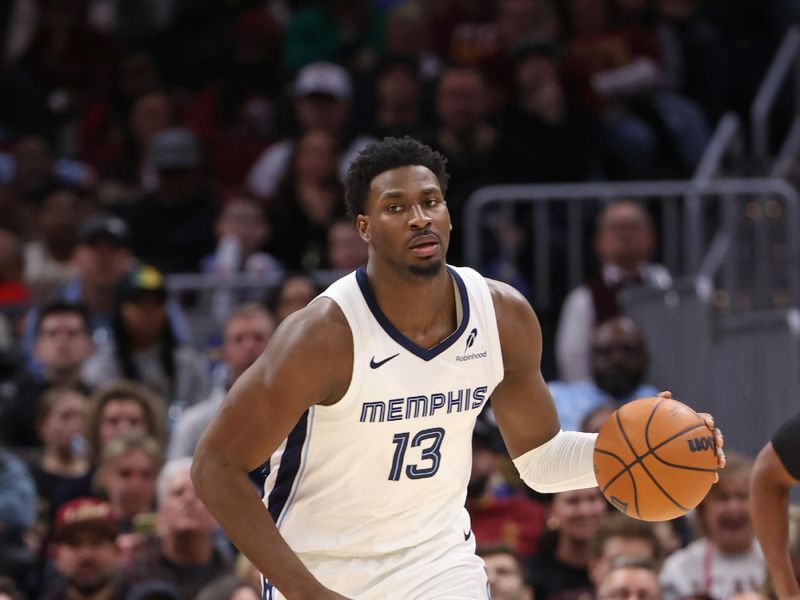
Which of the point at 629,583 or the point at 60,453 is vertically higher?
the point at 60,453

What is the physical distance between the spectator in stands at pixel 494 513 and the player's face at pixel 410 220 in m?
3.39

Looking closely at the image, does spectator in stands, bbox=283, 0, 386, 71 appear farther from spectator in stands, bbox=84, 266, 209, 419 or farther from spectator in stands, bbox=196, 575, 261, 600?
spectator in stands, bbox=196, 575, 261, 600

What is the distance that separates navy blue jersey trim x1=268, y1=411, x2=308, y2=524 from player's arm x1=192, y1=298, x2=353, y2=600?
0.46 feet

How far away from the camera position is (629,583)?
7266mm

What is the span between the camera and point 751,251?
10.3 meters

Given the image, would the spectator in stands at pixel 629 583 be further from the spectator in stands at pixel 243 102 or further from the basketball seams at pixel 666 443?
the spectator in stands at pixel 243 102

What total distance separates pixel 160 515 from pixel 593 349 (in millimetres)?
2773

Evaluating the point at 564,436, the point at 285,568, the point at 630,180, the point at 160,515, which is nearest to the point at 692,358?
the point at 630,180

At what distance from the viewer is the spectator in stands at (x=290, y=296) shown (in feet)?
31.6

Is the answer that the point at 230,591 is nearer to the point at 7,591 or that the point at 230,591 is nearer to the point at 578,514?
the point at 7,591

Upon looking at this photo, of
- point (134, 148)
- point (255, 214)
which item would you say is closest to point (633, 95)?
point (255, 214)

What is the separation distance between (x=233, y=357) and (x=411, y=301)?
13.0 ft

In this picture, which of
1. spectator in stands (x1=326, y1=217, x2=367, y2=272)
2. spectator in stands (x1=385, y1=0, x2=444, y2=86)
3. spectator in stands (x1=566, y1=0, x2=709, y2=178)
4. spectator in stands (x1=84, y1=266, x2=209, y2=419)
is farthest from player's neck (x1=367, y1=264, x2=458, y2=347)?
spectator in stands (x1=385, y1=0, x2=444, y2=86)

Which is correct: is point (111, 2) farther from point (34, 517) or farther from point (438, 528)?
point (438, 528)
